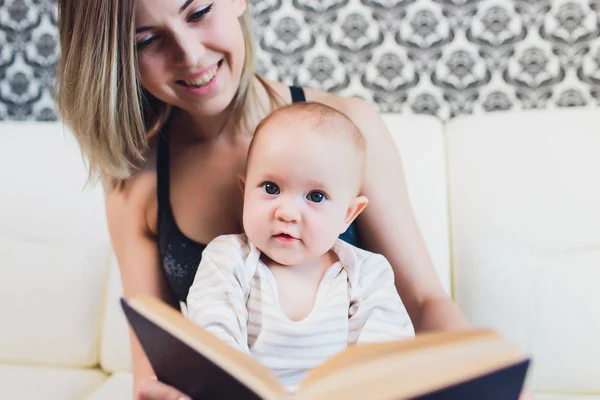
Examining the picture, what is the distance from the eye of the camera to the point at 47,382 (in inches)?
51.9

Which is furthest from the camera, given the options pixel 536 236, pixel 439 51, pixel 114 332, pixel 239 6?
pixel 439 51

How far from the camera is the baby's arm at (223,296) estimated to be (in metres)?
0.73

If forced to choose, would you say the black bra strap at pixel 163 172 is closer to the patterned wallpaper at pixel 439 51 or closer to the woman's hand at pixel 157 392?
the woman's hand at pixel 157 392

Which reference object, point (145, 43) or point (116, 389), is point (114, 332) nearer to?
point (116, 389)

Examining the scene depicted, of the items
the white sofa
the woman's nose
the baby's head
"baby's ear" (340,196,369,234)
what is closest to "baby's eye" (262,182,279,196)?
the baby's head

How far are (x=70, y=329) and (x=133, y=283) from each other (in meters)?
0.45

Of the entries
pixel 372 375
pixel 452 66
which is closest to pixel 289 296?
pixel 372 375

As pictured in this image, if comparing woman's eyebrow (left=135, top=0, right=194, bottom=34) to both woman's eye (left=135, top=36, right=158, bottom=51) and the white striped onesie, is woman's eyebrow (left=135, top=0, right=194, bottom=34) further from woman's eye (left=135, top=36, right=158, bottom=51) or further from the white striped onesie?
the white striped onesie

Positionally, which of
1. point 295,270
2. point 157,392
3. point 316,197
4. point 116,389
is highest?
point 316,197

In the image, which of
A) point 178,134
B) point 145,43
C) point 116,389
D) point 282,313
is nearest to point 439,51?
point 178,134

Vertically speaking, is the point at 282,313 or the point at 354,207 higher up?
the point at 354,207

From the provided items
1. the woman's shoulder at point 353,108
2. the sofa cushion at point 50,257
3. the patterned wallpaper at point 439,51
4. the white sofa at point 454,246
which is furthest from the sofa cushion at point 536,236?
the sofa cushion at point 50,257

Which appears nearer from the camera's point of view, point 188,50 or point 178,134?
point 188,50

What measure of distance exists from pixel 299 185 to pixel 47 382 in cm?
91
